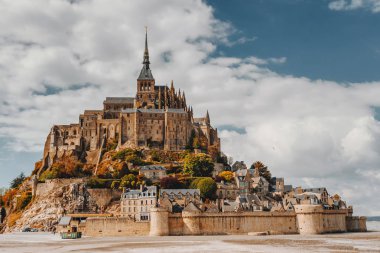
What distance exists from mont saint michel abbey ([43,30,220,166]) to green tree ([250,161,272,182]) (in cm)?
734

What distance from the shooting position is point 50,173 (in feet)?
242

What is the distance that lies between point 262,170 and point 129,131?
2380 cm

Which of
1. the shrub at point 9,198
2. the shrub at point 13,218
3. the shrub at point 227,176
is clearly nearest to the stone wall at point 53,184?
the shrub at point 13,218

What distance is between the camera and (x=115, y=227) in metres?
53.4

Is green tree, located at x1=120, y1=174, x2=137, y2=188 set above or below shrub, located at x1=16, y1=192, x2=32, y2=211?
above

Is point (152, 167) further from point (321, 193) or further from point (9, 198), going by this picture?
point (321, 193)

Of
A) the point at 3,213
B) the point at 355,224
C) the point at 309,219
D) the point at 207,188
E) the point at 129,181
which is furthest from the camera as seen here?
the point at 3,213

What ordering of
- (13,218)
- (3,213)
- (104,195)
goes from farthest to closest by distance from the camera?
(3,213) < (13,218) < (104,195)

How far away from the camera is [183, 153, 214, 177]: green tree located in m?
71.9

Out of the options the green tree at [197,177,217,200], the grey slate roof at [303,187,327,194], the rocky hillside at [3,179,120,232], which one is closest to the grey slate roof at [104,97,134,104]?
the rocky hillside at [3,179,120,232]

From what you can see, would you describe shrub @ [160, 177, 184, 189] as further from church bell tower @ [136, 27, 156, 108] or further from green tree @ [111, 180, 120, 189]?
church bell tower @ [136, 27, 156, 108]

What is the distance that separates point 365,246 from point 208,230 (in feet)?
61.6

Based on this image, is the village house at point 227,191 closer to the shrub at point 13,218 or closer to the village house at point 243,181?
the village house at point 243,181

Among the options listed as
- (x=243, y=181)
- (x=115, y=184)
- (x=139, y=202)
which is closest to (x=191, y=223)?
(x=139, y=202)
